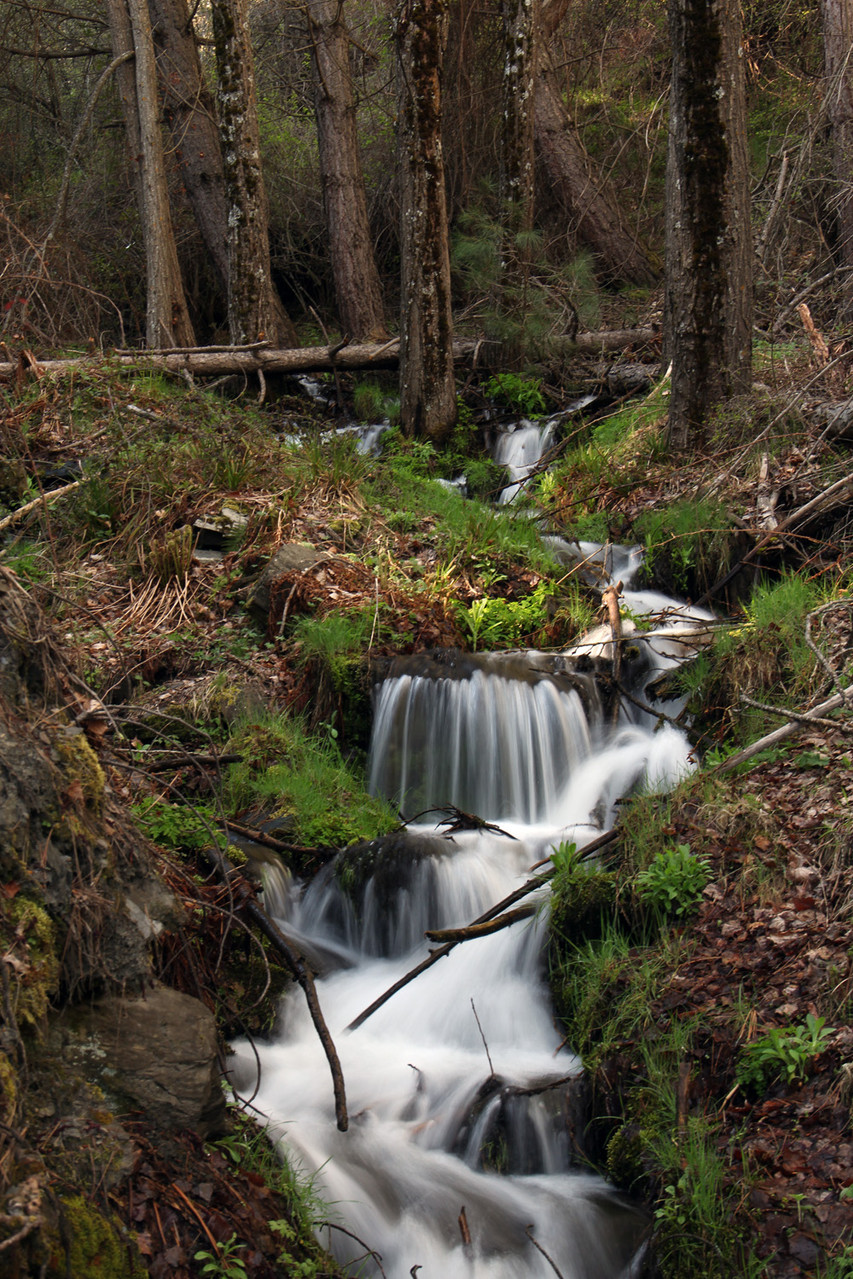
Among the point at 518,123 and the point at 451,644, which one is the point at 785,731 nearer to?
the point at 451,644

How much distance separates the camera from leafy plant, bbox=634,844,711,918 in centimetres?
445

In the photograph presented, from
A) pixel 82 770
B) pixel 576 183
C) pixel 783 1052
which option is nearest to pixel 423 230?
pixel 576 183

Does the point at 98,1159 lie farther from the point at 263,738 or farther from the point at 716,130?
the point at 716,130

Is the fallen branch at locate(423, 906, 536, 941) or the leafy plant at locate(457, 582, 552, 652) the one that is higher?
the leafy plant at locate(457, 582, 552, 652)

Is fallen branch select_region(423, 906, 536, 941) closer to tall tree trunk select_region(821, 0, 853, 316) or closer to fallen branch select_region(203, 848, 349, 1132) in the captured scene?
fallen branch select_region(203, 848, 349, 1132)

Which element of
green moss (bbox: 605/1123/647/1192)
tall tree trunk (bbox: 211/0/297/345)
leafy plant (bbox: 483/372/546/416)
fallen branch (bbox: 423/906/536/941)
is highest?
tall tree trunk (bbox: 211/0/297/345)

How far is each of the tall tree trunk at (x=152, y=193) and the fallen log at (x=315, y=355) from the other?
1.15 m


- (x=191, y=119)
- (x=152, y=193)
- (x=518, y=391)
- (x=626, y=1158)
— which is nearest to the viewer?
(x=626, y=1158)

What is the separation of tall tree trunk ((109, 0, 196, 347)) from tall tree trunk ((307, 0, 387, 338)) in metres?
2.29

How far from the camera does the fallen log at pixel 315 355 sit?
37.9 feet

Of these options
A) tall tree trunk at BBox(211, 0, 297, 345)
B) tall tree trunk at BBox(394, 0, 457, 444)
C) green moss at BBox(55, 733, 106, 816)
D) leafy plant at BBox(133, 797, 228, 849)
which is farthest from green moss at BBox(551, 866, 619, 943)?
tall tree trunk at BBox(211, 0, 297, 345)

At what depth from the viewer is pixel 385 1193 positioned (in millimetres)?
3850

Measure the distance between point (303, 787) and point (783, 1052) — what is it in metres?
3.34

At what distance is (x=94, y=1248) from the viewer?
261cm
